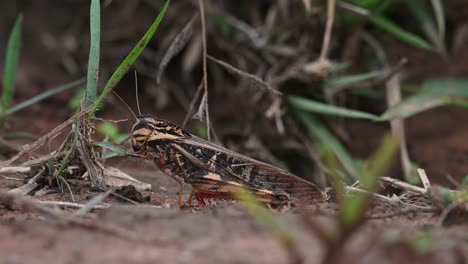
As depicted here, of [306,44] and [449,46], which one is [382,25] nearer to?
[306,44]

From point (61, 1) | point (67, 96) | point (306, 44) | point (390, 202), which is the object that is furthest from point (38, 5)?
point (390, 202)

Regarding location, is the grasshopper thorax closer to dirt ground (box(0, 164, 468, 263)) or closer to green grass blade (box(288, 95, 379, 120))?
dirt ground (box(0, 164, 468, 263))

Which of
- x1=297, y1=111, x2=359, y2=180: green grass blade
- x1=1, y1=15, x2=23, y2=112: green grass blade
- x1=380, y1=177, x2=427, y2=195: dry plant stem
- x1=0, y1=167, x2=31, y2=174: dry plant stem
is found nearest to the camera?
x1=380, y1=177, x2=427, y2=195: dry plant stem

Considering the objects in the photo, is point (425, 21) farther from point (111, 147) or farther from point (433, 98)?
point (111, 147)

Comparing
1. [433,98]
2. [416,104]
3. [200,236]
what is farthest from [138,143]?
[433,98]

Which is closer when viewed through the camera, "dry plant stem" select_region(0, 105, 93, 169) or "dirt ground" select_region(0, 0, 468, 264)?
"dirt ground" select_region(0, 0, 468, 264)

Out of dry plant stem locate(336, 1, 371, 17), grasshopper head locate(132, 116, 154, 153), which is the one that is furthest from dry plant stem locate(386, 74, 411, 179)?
grasshopper head locate(132, 116, 154, 153)
